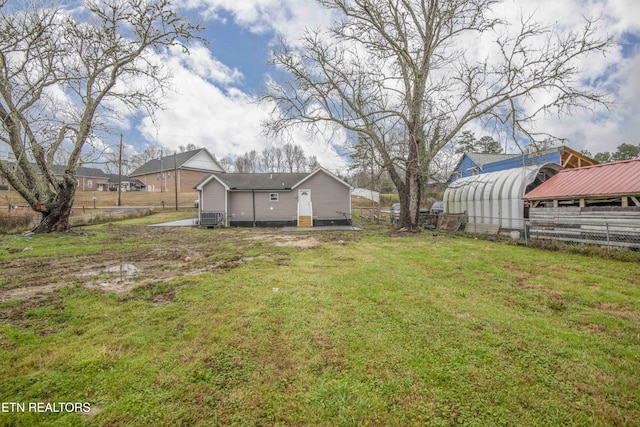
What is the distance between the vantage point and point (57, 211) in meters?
12.9

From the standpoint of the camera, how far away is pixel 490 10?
39.7ft

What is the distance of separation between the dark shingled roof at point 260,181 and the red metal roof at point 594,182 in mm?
12921

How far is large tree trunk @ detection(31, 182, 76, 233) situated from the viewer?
12.7 meters

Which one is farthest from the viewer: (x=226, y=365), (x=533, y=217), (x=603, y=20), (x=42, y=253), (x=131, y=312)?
(x=533, y=217)

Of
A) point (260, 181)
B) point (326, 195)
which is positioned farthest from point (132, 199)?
point (326, 195)

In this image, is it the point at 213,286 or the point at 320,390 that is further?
the point at 213,286

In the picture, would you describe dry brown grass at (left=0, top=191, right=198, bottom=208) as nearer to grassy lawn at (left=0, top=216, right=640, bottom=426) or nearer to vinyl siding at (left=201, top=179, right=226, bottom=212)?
vinyl siding at (left=201, top=179, right=226, bottom=212)

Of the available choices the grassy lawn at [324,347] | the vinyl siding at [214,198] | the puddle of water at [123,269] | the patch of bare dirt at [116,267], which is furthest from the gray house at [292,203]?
the grassy lawn at [324,347]

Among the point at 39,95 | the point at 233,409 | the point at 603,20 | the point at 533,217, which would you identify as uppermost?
the point at 603,20

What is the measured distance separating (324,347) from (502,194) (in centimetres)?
1335

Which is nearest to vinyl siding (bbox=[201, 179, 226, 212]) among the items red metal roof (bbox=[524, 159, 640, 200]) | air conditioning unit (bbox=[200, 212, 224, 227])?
air conditioning unit (bbox=[200, 212, 224, 227])

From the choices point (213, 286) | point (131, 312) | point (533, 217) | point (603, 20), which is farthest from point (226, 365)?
point (603, 20)

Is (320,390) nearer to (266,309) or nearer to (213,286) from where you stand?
(266,309)

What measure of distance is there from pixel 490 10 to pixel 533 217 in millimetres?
9388
